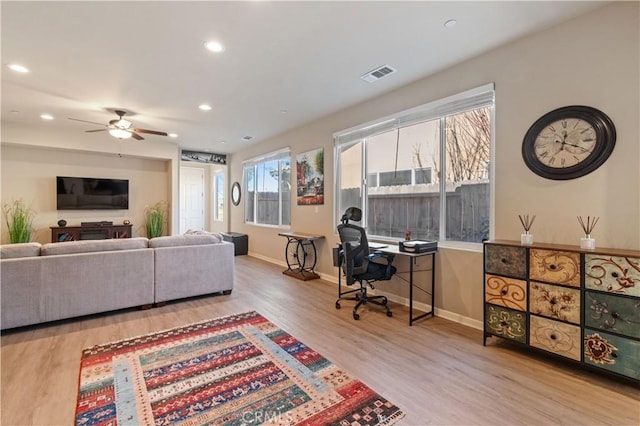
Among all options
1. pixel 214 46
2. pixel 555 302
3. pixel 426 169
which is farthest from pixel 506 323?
pixel 214 46

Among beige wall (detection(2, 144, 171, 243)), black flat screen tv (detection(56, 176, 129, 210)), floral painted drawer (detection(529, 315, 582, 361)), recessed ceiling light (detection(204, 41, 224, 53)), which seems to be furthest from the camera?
black flat screen tv (detection(56, 176, 129, 210))

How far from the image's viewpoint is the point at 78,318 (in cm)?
332

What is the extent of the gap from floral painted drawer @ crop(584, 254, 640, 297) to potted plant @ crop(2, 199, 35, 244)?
837 cm

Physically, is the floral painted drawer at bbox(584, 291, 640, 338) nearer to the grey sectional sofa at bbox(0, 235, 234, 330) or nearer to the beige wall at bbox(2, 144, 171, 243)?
the grey sectional sofa at bbox(0, 235, 234, 330)

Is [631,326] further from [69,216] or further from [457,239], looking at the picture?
[69,216]

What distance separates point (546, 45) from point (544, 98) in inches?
18.1

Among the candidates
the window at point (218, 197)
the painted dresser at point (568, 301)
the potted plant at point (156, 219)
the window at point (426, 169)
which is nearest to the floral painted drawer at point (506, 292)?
the painted dresser at point (568, 301)

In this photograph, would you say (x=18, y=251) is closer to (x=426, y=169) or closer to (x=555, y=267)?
(x=426, y=169)

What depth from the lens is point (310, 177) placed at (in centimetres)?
539

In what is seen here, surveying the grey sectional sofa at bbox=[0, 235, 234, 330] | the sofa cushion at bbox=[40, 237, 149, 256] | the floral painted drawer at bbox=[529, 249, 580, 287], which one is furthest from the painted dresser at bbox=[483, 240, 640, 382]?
the sofa cushion at bbox=[40, 237, 149, 256]

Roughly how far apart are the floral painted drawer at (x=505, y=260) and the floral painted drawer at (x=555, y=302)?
0.47ft

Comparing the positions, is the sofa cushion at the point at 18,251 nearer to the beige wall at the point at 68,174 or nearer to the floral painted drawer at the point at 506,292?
the beige wall at the point at 68,174

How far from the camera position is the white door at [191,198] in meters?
8.79

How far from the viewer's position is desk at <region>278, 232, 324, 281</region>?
508 cm
